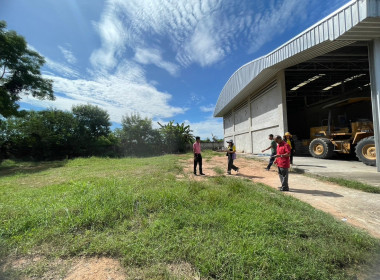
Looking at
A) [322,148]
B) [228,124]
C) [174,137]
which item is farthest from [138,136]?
[322,148]

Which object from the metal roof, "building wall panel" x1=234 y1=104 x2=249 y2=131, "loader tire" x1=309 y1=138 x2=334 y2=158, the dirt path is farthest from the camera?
"building wall panel" x1=234 y1=104 x2=249 y2=131

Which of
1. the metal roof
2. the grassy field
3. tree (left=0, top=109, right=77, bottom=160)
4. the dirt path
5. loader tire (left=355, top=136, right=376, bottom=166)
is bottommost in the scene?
the dirt path

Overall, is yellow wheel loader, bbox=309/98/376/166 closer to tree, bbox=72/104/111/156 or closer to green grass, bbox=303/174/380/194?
green grass, bbox=303/174/380/194

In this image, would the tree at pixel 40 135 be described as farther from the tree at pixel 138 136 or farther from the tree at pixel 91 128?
the tree at pixel 138 136

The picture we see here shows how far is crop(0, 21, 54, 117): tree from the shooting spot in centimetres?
1062

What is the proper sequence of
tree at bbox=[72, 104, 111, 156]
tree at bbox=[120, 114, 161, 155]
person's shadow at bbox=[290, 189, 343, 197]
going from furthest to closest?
tree at bbox=[120, 114, 161, 155], tree at bbox=[72, 104, 111, 156], person's shadow at bbox=[290, 189, 343, 197]

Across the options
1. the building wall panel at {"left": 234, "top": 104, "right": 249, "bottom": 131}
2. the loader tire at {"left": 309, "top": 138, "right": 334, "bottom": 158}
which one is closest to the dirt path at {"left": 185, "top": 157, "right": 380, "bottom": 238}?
the loader tire at {"left": 309, "top": 138, "right": 334, "bottom": 158}

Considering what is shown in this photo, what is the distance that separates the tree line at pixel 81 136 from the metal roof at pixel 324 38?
558 inches

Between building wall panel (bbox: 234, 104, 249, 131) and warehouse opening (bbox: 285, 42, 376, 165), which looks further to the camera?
building wall panel (bbox: 234, 104, 249, 131)

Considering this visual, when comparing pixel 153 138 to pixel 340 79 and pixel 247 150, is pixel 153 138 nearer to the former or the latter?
pixel 247 150

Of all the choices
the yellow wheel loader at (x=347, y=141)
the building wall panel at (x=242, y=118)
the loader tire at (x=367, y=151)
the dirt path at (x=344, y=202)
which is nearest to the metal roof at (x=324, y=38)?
the building wall panel at (x=242, y=118)

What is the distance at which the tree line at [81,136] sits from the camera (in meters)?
17.0

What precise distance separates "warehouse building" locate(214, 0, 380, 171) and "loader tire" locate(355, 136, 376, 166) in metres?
0.18

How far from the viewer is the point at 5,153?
670 inches
